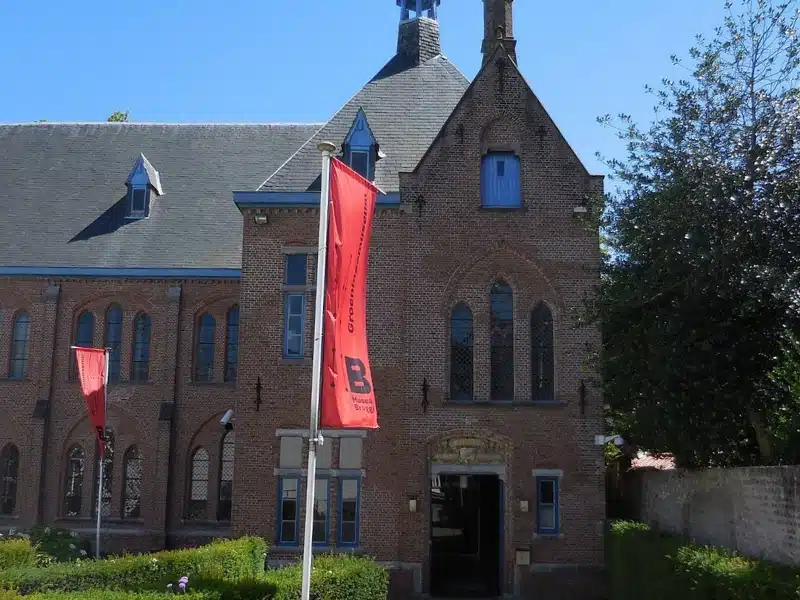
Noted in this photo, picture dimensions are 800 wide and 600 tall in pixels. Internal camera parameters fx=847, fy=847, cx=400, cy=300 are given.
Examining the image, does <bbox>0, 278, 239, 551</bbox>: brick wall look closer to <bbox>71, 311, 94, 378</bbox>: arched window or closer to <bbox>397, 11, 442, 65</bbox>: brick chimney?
<bbox>71, 311, 94, 378</bbox>: arched window

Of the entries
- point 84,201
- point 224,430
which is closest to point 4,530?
point 224,430

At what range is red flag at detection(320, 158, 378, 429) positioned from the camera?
961 centimetres

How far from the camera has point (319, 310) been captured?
9.89m

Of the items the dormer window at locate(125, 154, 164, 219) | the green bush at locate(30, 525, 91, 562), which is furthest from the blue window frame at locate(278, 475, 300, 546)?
the dormer window at locate(125, 154, 164, 219)

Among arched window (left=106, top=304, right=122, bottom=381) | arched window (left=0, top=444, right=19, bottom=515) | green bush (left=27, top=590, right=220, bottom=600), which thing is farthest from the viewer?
arched window (left=106, top=304, right=122, bottom=381)

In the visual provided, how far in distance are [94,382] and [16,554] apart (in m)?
6.05

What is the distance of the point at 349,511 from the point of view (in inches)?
709

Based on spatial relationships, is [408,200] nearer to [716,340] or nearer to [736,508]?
[716,340]

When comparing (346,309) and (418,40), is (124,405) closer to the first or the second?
(418,40)

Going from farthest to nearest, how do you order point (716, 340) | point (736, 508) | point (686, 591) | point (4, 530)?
1. point (4, 530)
2. point (716, 340)
3. point (736, 508)
4. point (686, 591)

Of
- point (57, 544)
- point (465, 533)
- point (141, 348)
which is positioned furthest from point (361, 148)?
point (57, 544)

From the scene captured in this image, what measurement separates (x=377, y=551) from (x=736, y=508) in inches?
322

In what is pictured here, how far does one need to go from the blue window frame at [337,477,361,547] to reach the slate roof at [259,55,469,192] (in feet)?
21.4

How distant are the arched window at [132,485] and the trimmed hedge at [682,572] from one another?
1289cm
